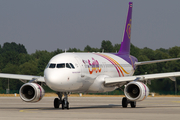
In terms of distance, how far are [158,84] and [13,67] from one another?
81.2 metres

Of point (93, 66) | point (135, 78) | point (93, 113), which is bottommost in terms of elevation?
point (93, 113)

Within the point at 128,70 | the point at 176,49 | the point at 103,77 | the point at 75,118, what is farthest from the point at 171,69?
the point at 75,118

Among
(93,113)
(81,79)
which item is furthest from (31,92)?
(93,113)

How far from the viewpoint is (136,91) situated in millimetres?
32188

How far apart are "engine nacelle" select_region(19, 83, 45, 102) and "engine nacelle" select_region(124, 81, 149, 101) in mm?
6221

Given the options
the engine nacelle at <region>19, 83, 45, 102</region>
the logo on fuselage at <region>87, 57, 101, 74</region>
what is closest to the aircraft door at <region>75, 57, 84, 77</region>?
the logo on fuselage at <region>87, 57, 101, 74</region>

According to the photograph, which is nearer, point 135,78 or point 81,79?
point 81,79

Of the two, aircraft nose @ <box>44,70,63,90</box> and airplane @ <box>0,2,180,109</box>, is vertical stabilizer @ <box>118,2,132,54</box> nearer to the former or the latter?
airplane @ <box>0,2,180,109</box>

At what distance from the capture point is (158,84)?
209 ft

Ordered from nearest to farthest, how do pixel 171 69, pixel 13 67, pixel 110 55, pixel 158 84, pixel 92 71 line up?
1. pixel 92 71
2. pixel 110 55
3. pixel 158 84
4. pixel 171 69
5. pixel 13 67

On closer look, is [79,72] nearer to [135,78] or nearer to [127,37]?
[135,78]

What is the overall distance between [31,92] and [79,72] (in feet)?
13.5

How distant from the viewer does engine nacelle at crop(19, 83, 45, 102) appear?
3131cm

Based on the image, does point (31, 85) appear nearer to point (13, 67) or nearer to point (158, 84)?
point (158, 84)
